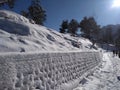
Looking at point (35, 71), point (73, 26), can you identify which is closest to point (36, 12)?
point (73, 26)

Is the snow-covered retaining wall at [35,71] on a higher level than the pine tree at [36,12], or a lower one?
lower

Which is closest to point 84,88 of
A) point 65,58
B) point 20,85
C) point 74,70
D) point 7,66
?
point 74,70

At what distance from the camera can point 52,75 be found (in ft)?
20.7

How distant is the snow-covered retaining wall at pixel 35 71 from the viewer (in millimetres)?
4070

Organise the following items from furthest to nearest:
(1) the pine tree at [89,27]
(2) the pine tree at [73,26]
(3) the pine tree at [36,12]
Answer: (2) the pine tree at [73,26] → (1) the pine tree at [89,27] → (3) the pine tree at [36,12]

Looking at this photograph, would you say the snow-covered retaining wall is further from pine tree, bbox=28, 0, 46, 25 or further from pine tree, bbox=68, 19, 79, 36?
pine tree, bbox=68, 19, 79, 36

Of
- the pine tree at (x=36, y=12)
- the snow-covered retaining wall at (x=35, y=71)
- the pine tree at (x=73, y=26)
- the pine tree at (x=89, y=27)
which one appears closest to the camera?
the snow-covered retaining wall at (x=35, y=71)

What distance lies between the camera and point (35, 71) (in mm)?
5246

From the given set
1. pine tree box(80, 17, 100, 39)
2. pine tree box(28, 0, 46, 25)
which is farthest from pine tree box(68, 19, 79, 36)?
pine tree box(28, 0, 46, 25)

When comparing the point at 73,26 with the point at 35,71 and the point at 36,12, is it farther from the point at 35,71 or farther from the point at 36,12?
the point at 35,71

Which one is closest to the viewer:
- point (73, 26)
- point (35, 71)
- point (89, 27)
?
point (35, 71)

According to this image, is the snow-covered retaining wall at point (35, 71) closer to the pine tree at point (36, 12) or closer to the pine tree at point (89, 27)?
the pine tree at point (36, 12)

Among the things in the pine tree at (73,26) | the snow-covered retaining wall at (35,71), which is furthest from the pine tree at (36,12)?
the snow-covered retaining wall at (35,71)

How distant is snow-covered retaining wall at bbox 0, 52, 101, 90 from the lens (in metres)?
4.07
